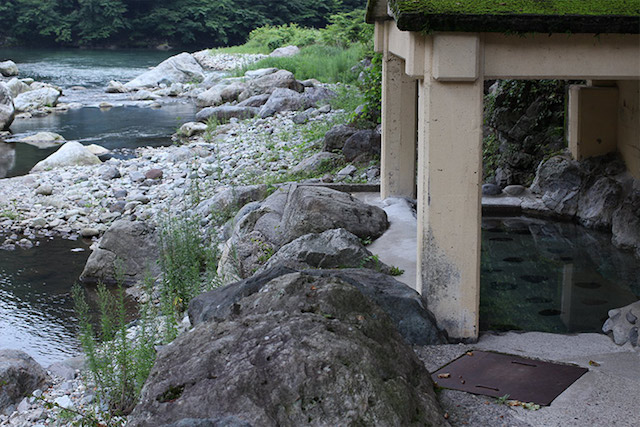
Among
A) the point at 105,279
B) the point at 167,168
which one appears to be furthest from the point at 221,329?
the point at 167,168

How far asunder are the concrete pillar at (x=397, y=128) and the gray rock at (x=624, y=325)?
11.9 feet

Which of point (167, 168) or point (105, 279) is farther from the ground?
point (167, 168)

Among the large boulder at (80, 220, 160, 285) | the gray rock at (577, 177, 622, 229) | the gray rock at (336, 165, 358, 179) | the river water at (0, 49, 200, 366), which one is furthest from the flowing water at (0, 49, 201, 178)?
the gray rock at (577, 177, 622, 229)

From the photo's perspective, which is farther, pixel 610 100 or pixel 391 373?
pixel 610 100

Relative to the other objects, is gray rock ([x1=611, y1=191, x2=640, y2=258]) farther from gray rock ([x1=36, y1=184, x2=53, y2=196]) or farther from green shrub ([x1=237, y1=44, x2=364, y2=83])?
green shrub ([x1=237, y1=44, x2=364, y2=83])

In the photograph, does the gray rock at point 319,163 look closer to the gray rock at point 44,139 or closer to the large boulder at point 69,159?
the large boulder at point 69,159

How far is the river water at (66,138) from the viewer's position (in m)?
8.55

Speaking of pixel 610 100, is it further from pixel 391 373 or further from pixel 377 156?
pixel 391 373

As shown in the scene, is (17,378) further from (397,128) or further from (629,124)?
(629,124)

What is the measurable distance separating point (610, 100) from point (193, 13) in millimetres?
46907

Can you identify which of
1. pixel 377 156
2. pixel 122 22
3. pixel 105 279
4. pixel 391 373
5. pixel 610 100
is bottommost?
pixel 105 279

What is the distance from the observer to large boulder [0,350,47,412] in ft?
20.2

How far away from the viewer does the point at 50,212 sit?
13.4m

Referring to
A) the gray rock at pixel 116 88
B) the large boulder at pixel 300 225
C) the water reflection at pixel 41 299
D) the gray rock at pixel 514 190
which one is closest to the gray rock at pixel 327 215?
the large boulder at pixel 300 225
